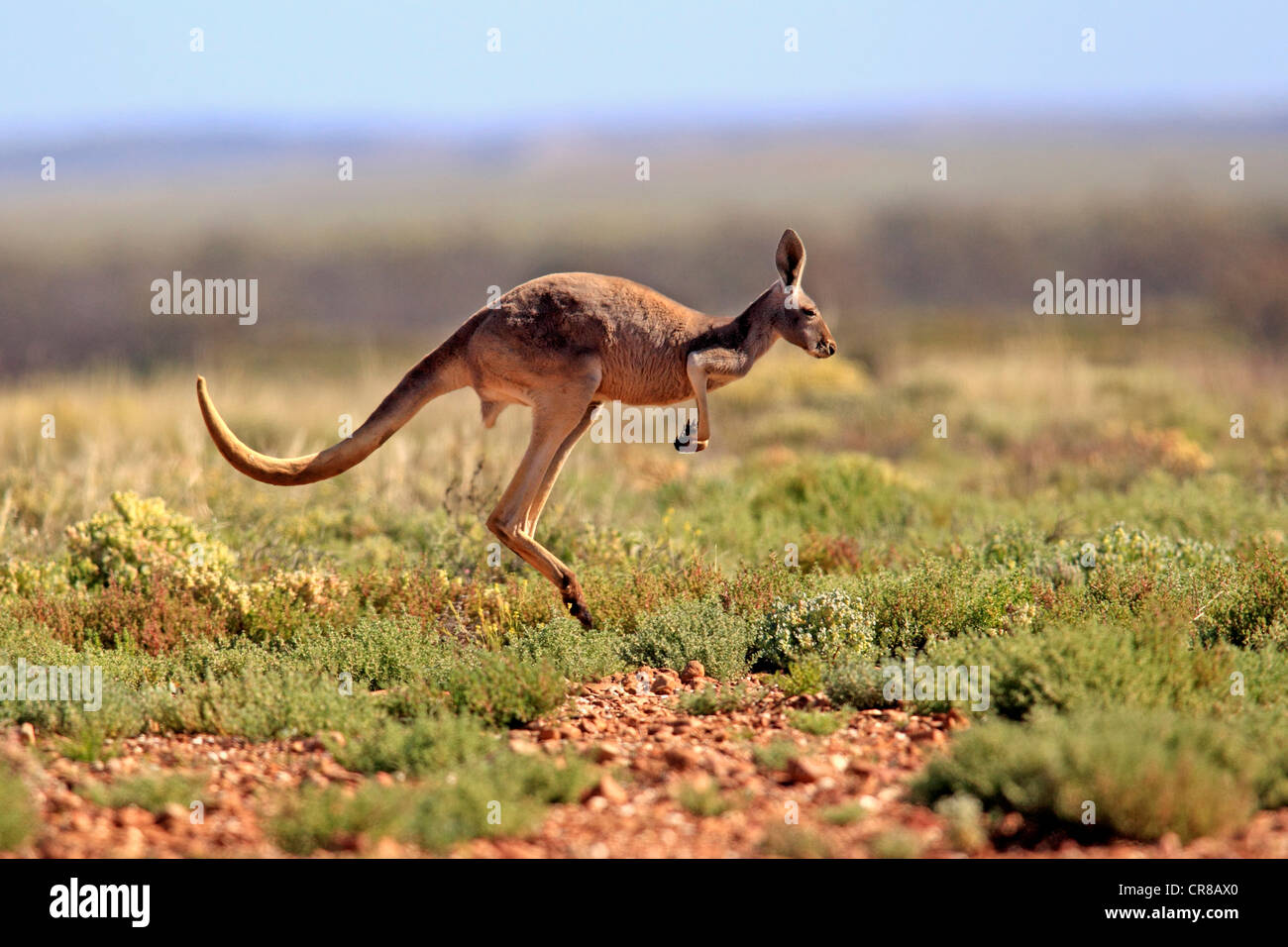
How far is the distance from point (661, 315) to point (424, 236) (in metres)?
63.5

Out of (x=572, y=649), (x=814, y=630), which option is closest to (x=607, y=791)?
(x=572, y=649)

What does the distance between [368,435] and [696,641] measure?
7.76 ft

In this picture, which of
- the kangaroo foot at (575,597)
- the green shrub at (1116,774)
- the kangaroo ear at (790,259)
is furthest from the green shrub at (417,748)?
the kangaroo ear at (790,259)

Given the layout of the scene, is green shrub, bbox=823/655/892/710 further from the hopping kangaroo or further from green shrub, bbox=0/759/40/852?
→ green shrub, bbox=0/759/40/852

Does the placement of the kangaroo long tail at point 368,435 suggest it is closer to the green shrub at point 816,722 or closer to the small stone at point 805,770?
the green shrub at point 816,722

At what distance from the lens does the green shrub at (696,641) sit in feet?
26.7

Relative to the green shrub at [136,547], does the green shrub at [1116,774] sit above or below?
below

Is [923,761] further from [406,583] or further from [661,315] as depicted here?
[406,583]

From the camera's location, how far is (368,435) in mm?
8297

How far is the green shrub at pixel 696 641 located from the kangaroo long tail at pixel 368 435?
1979 mm

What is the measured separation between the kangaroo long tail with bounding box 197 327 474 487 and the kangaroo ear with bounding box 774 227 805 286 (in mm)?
2011

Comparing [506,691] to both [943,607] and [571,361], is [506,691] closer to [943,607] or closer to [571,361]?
[571,361]

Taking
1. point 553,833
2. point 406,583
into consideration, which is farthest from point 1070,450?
point 553,833

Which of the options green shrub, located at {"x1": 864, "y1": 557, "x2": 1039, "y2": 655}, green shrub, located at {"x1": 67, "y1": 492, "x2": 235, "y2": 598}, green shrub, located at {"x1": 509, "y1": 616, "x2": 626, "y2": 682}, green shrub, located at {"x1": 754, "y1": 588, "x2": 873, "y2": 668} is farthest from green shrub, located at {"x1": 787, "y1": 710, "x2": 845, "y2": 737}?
green shrub, located at {"x1": 67, "y1": 492, "x2": 235, "y2": 598}
